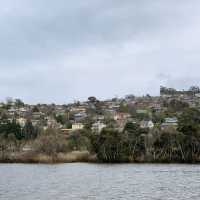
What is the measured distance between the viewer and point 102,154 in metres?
103

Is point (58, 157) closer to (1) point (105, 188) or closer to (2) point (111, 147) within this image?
(2) point (111, 147)

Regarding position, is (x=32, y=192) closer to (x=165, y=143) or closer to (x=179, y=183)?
(x=179, y=183)

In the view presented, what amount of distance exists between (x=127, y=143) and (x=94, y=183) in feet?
151

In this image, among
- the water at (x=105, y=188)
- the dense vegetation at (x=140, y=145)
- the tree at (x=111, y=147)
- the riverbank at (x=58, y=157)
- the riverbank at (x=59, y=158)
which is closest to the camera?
the water at (x=105, y=188)

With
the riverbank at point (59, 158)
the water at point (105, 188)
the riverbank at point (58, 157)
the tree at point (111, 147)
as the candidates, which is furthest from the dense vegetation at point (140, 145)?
the water at point (105, 188)

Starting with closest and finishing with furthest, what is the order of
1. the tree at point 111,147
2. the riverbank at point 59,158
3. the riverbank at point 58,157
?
the tree at point 111,147 < the riverbank at point 59,158 < the riverbank at point 58,157

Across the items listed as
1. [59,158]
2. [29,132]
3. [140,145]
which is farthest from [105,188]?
[29,132]

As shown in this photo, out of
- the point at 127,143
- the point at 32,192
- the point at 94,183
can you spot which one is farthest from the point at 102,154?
the point at 32,192

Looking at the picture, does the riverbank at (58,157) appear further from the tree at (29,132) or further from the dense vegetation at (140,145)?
the tree at (29,132)

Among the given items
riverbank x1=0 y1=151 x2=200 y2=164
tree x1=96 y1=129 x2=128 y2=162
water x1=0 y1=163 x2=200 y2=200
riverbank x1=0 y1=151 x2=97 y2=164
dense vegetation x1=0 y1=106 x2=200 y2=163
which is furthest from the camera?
riverbank x1=0 y1=151 x2=97 y2=164

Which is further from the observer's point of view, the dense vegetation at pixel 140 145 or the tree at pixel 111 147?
the tree at pixel 111 147

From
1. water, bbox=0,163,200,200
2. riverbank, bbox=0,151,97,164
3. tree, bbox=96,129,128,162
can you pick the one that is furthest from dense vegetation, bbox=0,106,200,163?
water, bbox=0,163,200,200

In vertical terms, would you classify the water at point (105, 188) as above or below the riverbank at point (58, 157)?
below

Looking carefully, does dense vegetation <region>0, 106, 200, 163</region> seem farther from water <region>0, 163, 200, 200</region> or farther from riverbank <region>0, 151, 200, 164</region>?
water <region>0, 163, 200, 200</region>
